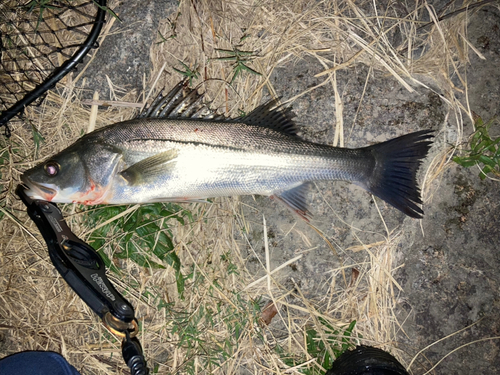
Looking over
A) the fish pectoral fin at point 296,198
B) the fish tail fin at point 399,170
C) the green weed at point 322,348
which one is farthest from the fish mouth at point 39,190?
the fish tail fin at point 399,170

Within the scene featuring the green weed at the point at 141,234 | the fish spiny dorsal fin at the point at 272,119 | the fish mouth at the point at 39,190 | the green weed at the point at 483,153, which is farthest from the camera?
the green weed at the point at 141,234

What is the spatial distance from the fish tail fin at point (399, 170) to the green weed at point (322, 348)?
1.33 metres

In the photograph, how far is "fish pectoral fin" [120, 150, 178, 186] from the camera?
9.09ft

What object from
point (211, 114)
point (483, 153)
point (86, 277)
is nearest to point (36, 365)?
point (86, 277)

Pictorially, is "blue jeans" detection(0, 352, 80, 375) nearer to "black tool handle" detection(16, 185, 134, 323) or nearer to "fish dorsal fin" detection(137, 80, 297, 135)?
"black tool handle" detection(16, 185, 134, 323)

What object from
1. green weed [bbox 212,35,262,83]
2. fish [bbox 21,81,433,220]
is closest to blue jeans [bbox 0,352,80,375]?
fish [bbox 21,81,433,220]

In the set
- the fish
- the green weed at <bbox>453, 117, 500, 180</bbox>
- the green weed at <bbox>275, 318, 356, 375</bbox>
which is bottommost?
the green weed at <bbox>275, 318, 356, 375</bbox>

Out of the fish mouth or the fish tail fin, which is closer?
the fish mouth

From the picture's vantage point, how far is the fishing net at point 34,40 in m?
3.32

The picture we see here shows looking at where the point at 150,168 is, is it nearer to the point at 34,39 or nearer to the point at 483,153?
the point at 34,39

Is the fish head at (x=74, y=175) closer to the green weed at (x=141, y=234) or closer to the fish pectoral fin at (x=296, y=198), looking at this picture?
the green weed at (x=141, y=234)

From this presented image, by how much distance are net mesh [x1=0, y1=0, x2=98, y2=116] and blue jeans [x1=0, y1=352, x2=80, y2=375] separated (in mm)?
2434

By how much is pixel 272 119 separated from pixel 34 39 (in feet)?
8.14

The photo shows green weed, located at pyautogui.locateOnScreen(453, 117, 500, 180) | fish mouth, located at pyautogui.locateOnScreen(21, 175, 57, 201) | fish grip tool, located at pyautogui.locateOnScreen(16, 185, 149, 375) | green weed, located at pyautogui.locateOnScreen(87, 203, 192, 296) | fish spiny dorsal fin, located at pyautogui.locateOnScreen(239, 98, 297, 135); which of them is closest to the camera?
fish mouth, located at pyautogui.locateOnScreen(21, 175, 57, 201)
